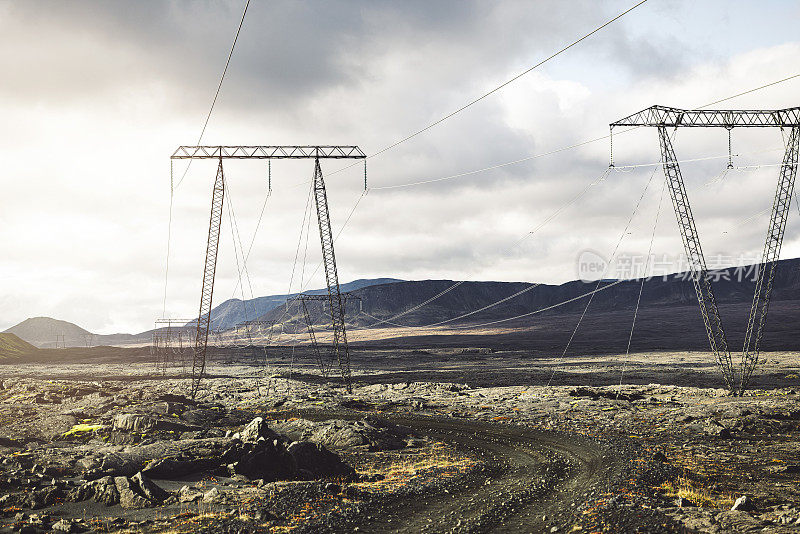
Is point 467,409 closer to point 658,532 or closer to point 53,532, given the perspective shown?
point 658,532

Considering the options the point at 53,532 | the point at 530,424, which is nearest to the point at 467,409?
the point at 530,424

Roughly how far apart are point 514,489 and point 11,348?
411ft

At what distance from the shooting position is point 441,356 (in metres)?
97.2

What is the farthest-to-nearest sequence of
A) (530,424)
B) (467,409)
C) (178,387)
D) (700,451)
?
(178,387)
(467,409)
(530,424)
(700,451)

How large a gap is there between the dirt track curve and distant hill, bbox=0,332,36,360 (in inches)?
4384

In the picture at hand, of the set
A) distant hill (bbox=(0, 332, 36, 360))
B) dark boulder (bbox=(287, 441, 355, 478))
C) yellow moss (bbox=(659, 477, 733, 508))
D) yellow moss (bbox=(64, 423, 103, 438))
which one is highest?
distant hill (bbox=(0, 332, 36, 360))

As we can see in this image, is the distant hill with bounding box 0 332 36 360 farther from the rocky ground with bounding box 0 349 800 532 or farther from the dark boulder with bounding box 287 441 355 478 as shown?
the dark boulder with bounding box 287 441 355 478

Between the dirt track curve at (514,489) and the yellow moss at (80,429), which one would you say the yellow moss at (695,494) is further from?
the yellow moss at (80,429)

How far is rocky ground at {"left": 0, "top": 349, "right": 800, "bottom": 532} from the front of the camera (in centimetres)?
1405

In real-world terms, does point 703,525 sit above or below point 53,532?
below

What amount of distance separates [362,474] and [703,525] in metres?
11.0

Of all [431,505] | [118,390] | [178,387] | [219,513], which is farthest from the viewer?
[178,387]

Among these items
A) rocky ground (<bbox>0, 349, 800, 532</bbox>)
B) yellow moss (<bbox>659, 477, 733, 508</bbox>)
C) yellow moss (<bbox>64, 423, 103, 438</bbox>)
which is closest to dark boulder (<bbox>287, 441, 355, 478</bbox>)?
rocky ground (<bbox>0, 349, 800, 532</bbox>)

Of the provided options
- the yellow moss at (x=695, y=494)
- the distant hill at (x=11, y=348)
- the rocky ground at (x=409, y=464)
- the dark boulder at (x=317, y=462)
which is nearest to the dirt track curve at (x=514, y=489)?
the rocky ground at (x=409, y=464)
